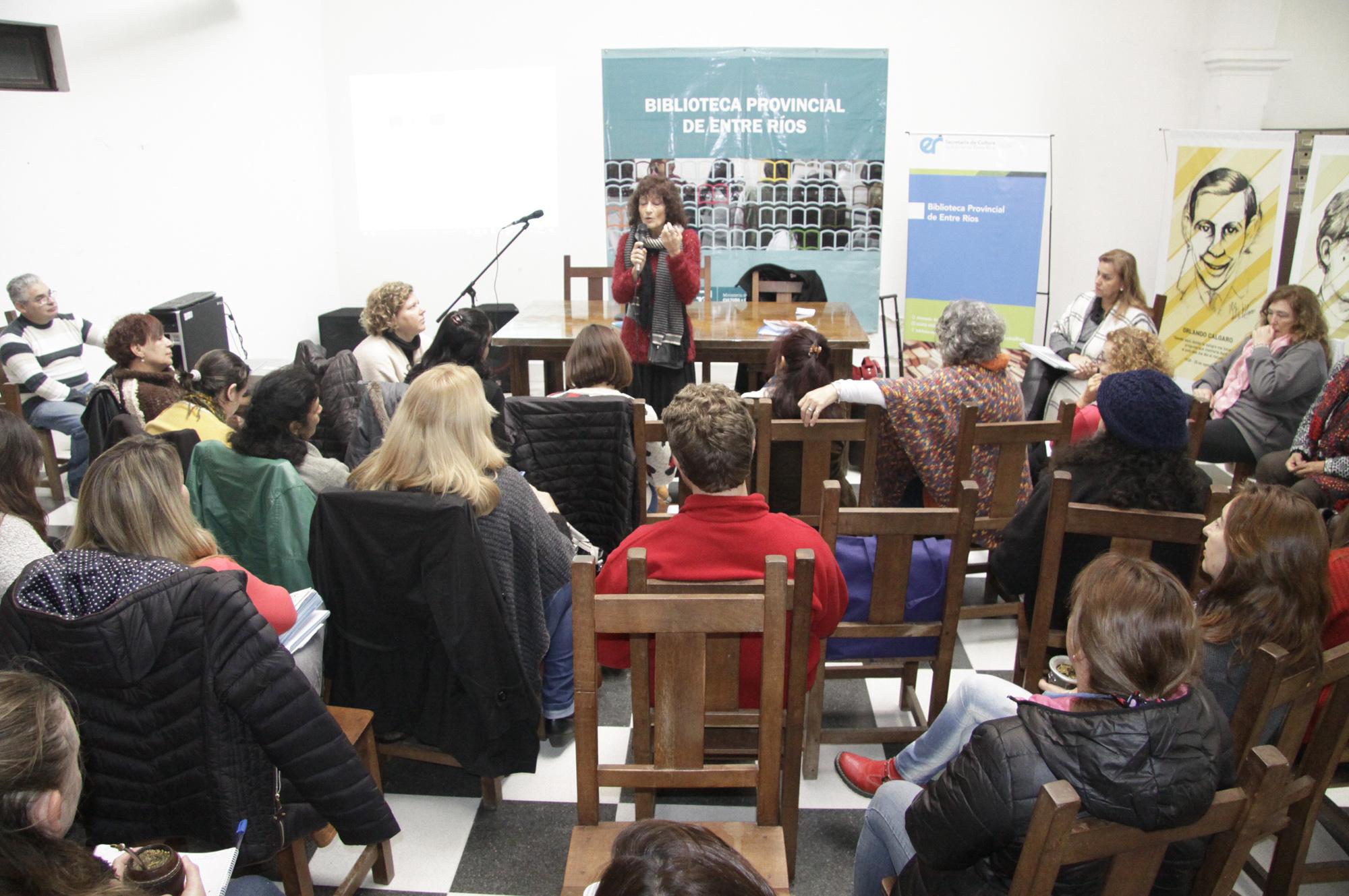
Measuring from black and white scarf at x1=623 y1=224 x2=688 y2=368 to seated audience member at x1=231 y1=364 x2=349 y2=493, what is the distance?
208 centimetres

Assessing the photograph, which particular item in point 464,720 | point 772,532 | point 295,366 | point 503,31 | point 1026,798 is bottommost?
point 464,720

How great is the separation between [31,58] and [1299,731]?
537cm

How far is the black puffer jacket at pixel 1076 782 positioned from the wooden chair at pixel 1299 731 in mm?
182

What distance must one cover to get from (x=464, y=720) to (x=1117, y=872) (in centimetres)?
140

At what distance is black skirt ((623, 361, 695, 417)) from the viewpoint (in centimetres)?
433

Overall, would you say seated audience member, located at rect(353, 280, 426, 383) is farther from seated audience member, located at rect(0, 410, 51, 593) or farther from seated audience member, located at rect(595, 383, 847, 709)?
seated audience member, located at rect(595, 383, 847, 709)

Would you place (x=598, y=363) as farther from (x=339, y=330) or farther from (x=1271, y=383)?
(x=339, y=330)

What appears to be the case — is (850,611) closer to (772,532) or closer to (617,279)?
(772,532)

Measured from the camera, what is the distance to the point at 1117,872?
124 cm

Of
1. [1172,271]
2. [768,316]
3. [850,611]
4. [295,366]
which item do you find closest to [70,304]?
[295,366]

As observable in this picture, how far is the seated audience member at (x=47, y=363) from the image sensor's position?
403 cm

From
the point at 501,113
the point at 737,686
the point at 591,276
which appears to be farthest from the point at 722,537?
the point at 501,113

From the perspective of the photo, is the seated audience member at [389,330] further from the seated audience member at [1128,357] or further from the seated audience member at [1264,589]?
the seated audience member at [1264,589]

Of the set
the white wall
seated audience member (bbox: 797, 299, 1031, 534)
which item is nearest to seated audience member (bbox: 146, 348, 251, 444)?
Answer: seated audience member (bbox: 797, 299, 1031, 534)
